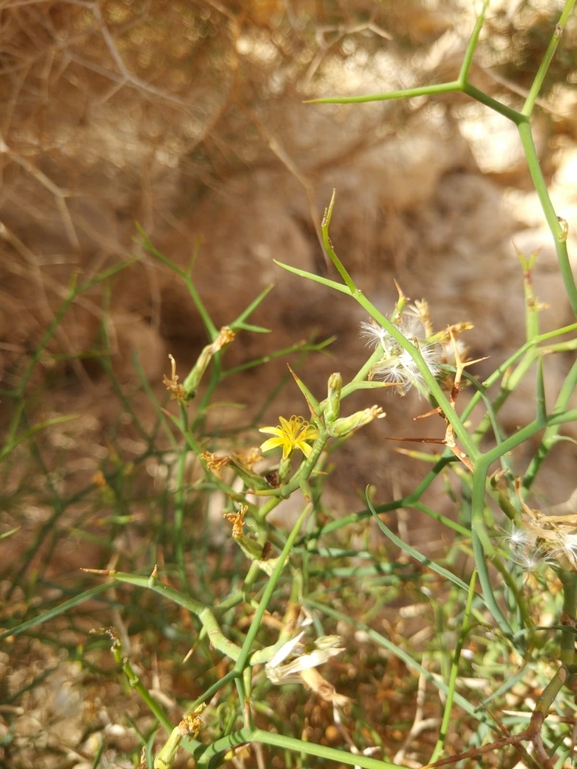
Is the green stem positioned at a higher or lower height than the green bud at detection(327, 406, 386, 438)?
higher

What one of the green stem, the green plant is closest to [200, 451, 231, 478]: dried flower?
the green plant

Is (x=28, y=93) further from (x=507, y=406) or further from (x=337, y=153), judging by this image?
(x=507, y=406)

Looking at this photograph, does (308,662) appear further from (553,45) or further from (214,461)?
(553,45)

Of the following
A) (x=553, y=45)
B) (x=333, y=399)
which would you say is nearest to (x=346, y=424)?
(x=333, y=399)

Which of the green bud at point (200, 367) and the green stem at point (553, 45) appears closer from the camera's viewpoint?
the green stem at point (553, 45)

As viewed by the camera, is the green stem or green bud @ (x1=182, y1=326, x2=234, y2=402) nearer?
the green stem

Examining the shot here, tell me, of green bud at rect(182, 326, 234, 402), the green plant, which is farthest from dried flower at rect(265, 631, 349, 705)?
green bud at rect(182, 326, 234, 402)

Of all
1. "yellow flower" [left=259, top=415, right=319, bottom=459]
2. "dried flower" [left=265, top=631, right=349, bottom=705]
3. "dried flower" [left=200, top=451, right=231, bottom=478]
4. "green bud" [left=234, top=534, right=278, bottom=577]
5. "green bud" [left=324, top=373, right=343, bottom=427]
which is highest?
"green bud" [left=324, top=373, right=343, bottom=427]

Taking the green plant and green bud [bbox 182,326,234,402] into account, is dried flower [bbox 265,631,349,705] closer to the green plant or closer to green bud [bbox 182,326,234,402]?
the green plant

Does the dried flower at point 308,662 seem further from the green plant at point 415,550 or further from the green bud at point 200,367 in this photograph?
the green bud at point 200,367

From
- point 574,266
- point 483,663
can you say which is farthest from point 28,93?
point 574,266

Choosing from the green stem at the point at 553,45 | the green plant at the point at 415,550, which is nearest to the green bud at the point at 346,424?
the green plant at the point at 415,550
